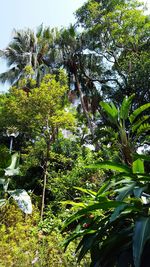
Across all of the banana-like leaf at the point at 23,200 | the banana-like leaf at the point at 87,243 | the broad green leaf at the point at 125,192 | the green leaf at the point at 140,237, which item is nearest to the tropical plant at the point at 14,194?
the banana-like leaf at the point at 23,200

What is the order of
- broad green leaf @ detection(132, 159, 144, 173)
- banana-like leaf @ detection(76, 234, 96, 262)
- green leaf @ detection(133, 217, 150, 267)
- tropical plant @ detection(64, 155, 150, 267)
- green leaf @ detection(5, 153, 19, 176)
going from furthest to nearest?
green leaf @ detection(5, 153, 19, 176), broad green leaf @ detection(132, 159, 144, 173), banana-like leaf @ detection(76, 234, 96, 262), tropical plant @ detection(64, 155, 150, 267), green leaf @ detection(133, 217, 150, 267)

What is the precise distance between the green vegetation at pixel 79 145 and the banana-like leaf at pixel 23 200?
3 cm

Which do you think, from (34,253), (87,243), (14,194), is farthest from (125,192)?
(14,194)

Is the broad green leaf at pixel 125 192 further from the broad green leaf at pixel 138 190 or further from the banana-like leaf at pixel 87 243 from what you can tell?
the banana-like leaf at pixel 87 243

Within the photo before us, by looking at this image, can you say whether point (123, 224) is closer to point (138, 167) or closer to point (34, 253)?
point (138, 167)

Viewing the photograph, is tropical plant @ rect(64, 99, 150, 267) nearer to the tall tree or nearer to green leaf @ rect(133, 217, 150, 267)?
green leaf @ rect(133, 217, 150, 267)

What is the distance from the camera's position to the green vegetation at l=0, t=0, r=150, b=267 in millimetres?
2625

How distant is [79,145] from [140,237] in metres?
11.7

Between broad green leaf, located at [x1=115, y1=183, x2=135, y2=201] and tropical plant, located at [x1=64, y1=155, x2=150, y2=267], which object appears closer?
tropical plant, located at [x1=64, y1=155, x2=150, y2=267]

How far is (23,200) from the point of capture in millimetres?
7004

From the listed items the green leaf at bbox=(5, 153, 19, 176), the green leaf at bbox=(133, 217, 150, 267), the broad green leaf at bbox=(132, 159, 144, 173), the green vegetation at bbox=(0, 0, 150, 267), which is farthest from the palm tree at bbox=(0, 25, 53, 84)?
the green leaf at bbox=(133, 217, 150, 267)

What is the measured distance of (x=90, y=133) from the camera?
17938mm

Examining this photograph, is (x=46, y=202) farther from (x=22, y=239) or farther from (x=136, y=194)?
(x=136, y=194)

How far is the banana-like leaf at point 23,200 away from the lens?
22.1 ft
